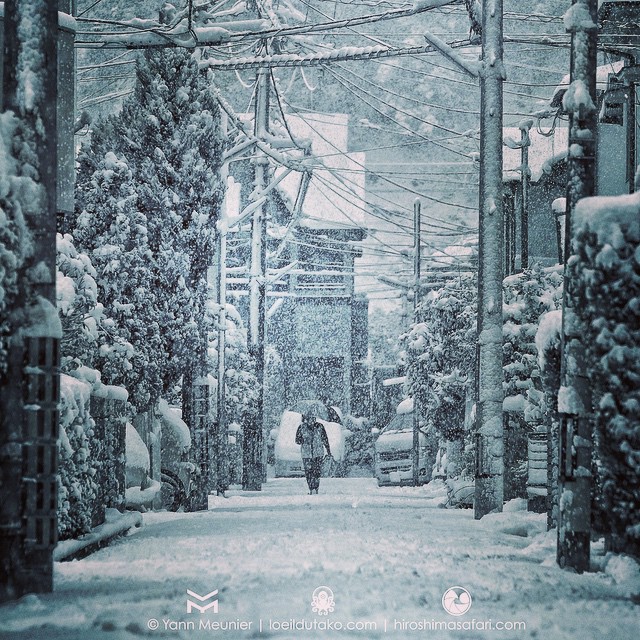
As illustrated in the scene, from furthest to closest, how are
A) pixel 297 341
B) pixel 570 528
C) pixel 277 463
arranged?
pixel 297 341, pixel 277 463, pixel 570 528

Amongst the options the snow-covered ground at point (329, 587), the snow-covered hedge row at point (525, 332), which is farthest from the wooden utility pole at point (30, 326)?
the snow-covered hedge row at point (525, 332)

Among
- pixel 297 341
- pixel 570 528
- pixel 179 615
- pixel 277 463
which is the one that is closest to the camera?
pixel 179 615

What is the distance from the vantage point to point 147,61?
51.8 feet

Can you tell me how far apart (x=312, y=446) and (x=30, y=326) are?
17543mm

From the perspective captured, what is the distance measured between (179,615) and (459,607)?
133 cm

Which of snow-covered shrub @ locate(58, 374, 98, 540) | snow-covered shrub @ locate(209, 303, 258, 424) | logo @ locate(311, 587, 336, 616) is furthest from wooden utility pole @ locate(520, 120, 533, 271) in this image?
logo @ locate(311, 587, 336, 616)

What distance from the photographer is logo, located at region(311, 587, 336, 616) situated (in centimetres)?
513

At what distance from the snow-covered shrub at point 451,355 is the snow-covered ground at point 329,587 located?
12.5m

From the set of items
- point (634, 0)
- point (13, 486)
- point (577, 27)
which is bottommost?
point (13, 486)

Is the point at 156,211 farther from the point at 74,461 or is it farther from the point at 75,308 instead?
the point at 74,461

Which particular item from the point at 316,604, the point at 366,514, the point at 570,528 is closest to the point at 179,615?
the point at 316,604

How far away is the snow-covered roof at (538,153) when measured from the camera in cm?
2434

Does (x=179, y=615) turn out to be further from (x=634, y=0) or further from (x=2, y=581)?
(x=634, y=0)

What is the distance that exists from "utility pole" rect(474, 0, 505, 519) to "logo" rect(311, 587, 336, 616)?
8.52 meters
